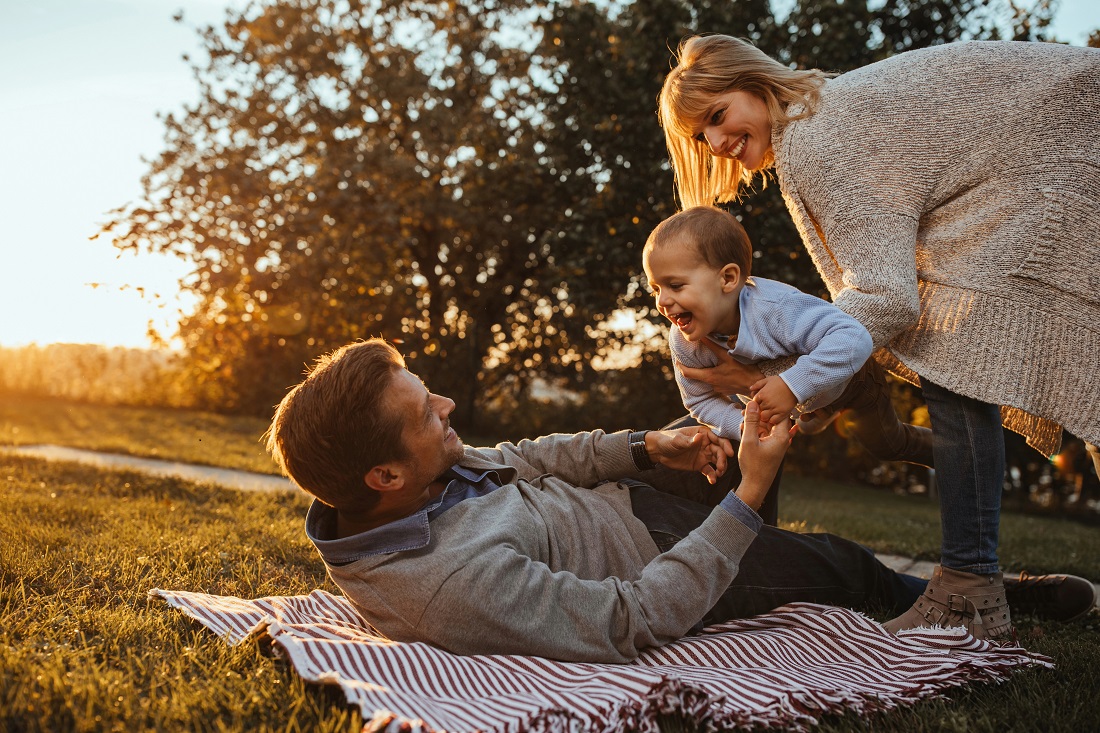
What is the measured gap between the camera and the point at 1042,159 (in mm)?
2350

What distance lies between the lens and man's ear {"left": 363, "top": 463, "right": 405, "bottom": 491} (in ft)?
6.70

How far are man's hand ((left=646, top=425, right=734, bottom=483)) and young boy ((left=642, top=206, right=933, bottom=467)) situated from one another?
89mm

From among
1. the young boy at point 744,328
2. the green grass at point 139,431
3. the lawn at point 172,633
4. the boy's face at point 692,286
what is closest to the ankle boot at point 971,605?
the lawn at point 172,633

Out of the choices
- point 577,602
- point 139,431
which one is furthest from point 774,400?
point 139,431

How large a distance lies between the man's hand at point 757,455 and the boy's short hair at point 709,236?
0.58 m

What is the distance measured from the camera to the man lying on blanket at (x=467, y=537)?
1945 mm

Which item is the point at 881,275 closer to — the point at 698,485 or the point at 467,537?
the point at 698,485

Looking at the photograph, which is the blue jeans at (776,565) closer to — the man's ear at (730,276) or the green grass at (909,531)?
the man's ear at (730,276)

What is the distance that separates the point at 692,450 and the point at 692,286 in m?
0.53

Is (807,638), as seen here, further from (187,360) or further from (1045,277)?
(187,360)

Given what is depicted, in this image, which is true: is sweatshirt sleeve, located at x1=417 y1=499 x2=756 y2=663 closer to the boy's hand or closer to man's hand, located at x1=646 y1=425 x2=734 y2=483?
the boy's hand

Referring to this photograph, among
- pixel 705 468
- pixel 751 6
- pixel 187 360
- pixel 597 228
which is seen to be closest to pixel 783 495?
pixel 597 228

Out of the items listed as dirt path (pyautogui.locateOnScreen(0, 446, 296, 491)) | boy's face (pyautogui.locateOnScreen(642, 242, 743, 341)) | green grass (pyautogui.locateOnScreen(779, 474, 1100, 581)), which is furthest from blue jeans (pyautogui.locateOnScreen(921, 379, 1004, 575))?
dirt path (pyautogui.locateOnScreen(0, 446, 296, 491))

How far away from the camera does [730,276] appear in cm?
266
